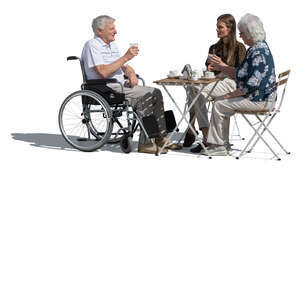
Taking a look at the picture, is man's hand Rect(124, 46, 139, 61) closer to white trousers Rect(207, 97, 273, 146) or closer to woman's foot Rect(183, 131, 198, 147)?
white trousers Rect(207, 97, 273, 146)

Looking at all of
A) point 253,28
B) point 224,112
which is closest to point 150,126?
point 224,112

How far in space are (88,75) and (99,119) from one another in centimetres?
66

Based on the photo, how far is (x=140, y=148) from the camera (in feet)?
21.6

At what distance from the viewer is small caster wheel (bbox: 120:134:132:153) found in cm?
655

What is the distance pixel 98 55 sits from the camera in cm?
637

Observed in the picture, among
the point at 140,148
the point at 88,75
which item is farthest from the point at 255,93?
the point at 88,75

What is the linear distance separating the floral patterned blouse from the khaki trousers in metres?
0.96

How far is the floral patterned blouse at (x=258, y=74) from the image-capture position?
5863mm

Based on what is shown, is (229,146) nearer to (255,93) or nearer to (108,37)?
(255,93)

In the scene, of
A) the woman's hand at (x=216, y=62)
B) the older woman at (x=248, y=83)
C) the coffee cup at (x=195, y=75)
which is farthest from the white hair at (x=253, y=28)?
the coffee cup at (x=195, y=75)

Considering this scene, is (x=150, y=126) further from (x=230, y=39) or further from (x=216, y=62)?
(x=230, y=39)

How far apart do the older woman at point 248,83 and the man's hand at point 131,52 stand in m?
0.80

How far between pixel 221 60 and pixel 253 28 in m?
0.72

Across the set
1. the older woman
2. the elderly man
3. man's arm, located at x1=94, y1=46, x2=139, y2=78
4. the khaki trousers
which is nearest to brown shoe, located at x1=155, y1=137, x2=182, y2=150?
the elderly man
